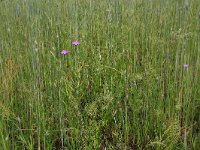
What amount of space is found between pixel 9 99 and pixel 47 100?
0.17 meters

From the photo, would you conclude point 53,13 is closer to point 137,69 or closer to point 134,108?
point 137,69

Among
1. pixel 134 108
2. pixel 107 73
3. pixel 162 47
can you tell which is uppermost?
pixel 162 47

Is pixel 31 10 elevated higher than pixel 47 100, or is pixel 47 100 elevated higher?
pixel 31 10

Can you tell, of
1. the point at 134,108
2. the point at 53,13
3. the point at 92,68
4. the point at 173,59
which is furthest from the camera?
the point at 53,13

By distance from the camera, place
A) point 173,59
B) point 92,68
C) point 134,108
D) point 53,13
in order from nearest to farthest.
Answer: point 134,108 → point 92,68 → point 173,59 → point 53,13

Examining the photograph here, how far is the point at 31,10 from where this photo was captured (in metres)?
1.55

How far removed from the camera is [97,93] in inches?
51.3

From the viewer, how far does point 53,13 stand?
1983 mm

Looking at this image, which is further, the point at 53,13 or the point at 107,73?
the point at 53,13

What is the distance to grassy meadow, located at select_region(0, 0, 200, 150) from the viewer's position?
117 centimetres

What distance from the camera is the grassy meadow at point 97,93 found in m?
1.17

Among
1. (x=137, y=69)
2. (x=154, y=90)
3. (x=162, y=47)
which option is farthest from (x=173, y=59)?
(x=154, y=90)

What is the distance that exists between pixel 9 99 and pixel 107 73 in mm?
499

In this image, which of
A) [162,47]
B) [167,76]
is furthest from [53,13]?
[167,76]
